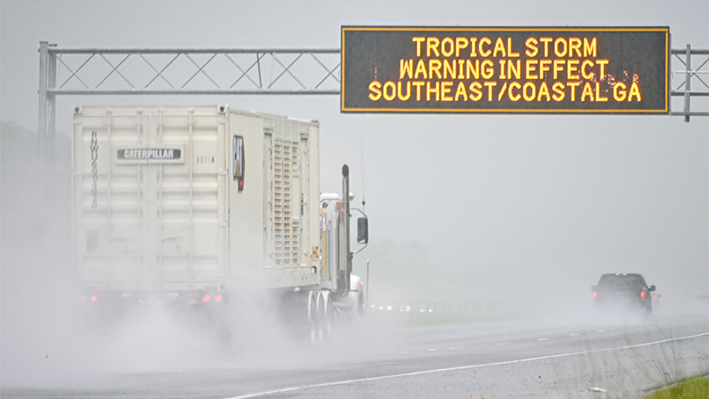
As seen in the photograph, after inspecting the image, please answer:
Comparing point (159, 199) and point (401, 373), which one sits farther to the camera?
point (159, 199)

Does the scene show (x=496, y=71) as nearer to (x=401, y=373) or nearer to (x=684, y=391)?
(x=401, y=373)

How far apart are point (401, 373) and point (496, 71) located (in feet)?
33.9

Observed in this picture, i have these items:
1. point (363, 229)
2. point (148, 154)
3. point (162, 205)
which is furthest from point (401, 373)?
point (363, 229)

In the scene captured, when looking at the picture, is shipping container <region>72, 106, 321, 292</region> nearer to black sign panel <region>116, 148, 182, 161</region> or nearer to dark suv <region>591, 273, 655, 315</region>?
black sign panel <region>116, 148, 182, 161</region>

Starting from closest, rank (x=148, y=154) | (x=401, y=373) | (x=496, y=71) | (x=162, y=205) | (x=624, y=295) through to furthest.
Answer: (x=401, y=373) < (x=162, y=205) < (x=148, y=154) < (x=496, y=71) < (x=624, y=295)

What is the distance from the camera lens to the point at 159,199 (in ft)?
76.4

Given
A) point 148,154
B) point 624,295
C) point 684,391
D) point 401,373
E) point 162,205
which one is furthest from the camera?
point 624,295

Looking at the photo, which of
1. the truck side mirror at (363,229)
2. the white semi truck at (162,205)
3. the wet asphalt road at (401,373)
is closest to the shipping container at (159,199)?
the white semi truck at (162,205)

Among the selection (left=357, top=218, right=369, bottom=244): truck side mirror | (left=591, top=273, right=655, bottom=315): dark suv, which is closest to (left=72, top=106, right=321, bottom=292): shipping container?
(left=357, top=218, right=369, bottom=244): truck side mirror

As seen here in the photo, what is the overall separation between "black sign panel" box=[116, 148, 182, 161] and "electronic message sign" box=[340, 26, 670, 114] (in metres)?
6.98

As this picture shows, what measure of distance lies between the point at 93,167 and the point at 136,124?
1009mm

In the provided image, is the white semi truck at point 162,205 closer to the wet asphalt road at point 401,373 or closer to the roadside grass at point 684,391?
the wet asphalt road at point 401,373

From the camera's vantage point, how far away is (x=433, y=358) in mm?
25000

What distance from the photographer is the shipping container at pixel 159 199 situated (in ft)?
75.8
